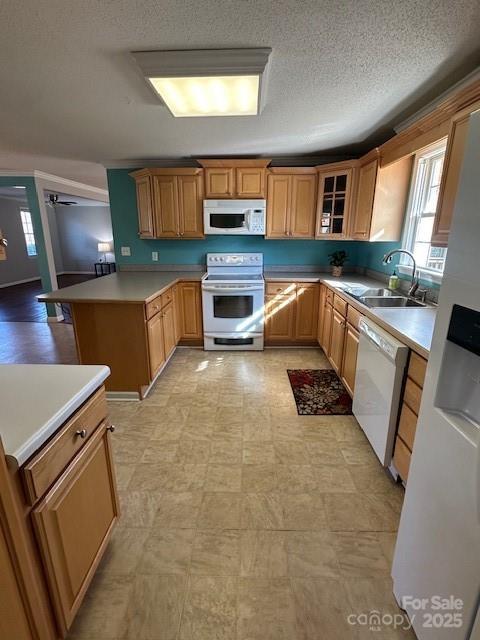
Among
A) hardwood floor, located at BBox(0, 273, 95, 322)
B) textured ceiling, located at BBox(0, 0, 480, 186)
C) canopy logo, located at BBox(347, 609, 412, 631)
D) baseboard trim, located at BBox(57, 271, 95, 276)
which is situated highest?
textured ceiling, located at BBox(0, 0, 480, 186)

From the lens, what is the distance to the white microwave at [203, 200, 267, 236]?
11.9ft

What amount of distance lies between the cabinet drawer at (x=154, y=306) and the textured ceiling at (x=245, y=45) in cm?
149

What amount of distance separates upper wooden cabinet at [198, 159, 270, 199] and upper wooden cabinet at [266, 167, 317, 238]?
0.45 feet

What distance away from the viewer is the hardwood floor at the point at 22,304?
18.0 ft

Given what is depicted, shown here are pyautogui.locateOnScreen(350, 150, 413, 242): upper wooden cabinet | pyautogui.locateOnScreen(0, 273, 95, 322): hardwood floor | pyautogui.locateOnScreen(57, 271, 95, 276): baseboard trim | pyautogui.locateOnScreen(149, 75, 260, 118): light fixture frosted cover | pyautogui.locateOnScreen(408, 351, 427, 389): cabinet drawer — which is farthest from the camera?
pyautogui.locateOnScreen(57, 271, 95, 276): baseboard trim

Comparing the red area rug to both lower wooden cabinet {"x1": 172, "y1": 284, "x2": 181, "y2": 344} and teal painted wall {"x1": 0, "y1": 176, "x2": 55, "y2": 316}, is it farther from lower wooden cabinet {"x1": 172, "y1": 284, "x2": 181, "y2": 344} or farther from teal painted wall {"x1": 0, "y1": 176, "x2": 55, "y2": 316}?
teal painted wall {"x1": 0, "y1": 176, "x2": 55, "y2": 316}

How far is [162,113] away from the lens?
2.33 metres

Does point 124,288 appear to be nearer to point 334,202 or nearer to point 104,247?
point 334,202

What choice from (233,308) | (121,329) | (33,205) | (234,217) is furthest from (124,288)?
(33,205)

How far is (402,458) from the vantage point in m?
1.70

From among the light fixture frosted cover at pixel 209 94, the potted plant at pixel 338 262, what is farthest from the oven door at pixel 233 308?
the light fixture frosted cover at pixel 209 94

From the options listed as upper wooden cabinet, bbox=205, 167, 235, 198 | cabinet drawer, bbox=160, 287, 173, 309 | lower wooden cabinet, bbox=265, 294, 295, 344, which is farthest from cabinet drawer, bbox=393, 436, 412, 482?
upper wooden cabinet, bbox=205, 167, 235, 198

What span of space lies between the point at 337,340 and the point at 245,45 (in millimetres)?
2340

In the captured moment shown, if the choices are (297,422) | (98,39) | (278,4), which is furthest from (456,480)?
(98,39)
